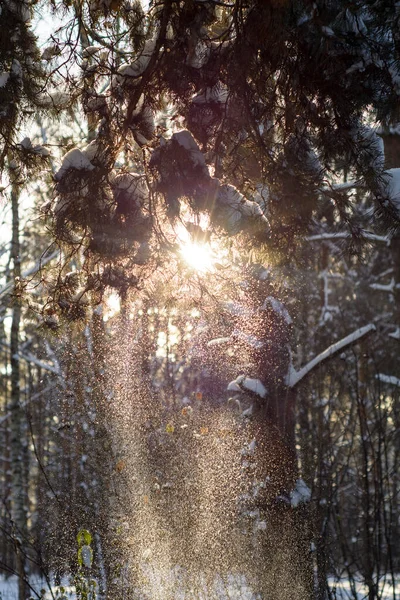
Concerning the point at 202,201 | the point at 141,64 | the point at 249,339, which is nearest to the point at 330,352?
the point at 249,339

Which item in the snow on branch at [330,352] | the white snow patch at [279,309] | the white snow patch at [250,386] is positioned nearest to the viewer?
the snow on branch at [330,352]

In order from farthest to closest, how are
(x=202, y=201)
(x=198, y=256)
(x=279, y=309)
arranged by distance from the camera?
1. (x=279, y=309)
2. (x=198, y=256)
3. (x=202, y=201)

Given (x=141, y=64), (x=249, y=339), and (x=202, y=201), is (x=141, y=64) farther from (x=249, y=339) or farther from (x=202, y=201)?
(x=249, y=339)

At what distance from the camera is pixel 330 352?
6945 mm

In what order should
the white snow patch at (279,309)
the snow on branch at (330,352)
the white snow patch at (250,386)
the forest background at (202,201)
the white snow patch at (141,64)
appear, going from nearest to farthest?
the forest background at (202,201) < the white snow patch at (141,64) < the snow on branch at (330,352) < the white snow patch at (250,386) < the white snow patch at (279,309)

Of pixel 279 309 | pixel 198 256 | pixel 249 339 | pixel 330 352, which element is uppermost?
pixel 279 309

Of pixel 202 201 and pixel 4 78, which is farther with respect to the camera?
pixel 4 78

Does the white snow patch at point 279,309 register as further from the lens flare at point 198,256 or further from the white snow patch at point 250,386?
the lens flare at point 198,256

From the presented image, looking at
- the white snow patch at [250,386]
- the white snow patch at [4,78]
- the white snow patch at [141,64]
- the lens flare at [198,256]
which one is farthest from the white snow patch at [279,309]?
the white snow patch at [4,78]

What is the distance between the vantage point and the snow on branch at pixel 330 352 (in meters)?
6.80

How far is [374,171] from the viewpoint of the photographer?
4180 mm

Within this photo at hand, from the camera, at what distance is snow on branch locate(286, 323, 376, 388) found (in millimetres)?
6801

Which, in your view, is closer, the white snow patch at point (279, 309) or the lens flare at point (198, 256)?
the lens flare at point (198, 256)

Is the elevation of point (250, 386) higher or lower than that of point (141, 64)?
lower
